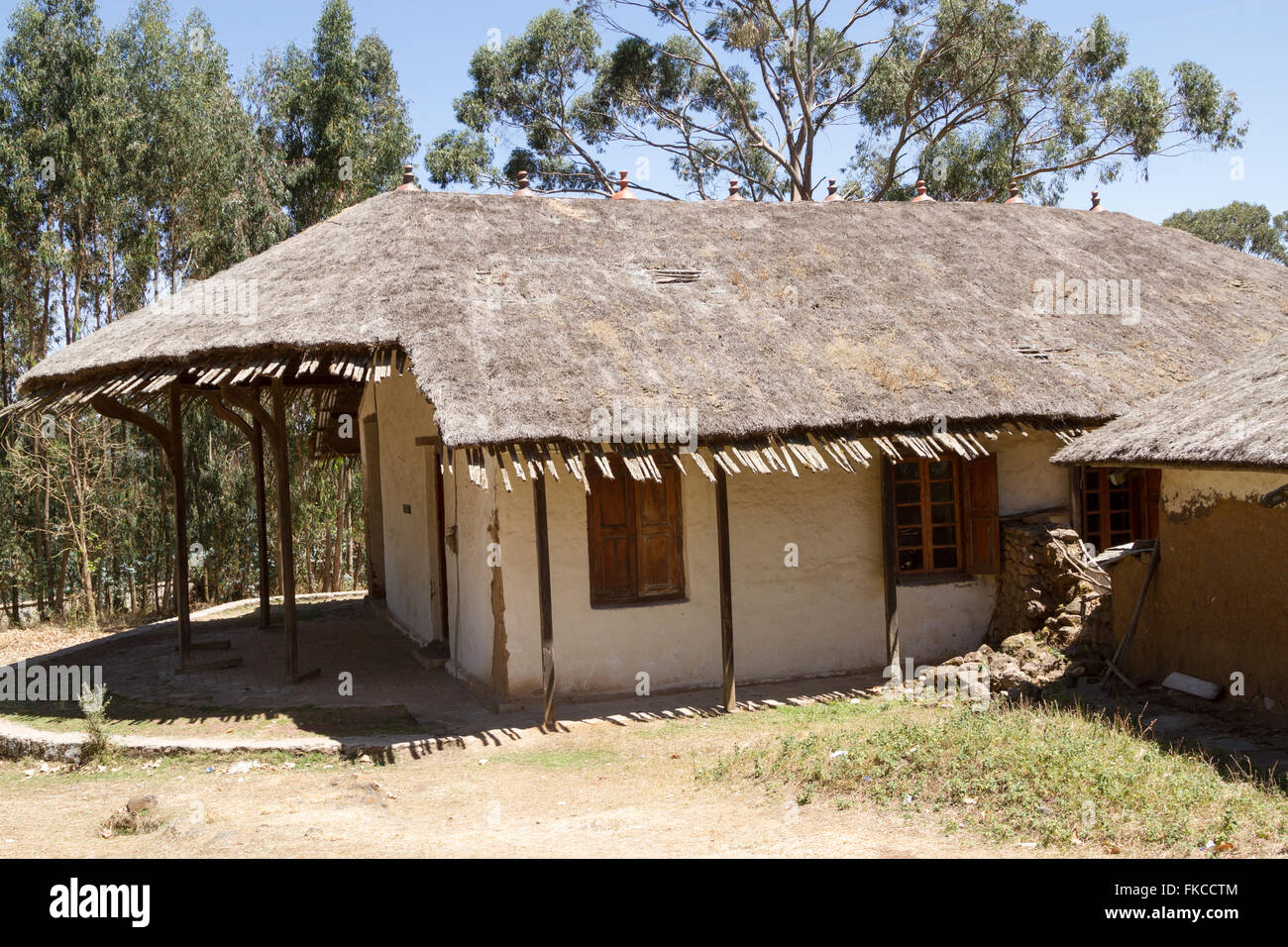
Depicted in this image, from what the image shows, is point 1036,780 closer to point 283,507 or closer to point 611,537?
point 611,537

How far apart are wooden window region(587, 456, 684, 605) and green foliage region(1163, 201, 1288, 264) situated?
35.3m

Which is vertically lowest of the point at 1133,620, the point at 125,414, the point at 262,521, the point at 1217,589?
the point at 1133,620

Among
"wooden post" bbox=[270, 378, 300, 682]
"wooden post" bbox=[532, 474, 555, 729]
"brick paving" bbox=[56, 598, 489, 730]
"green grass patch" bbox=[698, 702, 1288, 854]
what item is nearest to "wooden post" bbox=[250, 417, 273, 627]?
"brick paving" bbox=[56, 598, 489, 730]

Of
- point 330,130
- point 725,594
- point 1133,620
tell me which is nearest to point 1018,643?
point 1133,620

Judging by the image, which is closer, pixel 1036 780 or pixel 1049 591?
pixel 1036 780

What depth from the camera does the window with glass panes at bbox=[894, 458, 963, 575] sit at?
10.4 m

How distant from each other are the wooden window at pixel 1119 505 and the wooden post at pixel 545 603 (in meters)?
6.00

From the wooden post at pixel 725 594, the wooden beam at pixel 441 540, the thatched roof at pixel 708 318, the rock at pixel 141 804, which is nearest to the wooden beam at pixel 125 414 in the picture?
the thatched roof at pixel 708 318

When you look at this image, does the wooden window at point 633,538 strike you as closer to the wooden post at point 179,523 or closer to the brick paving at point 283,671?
the brick paving at point 283,671

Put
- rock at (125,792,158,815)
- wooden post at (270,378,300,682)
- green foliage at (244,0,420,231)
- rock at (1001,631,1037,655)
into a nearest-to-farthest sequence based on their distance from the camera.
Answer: rock at (125,792,158,815), wooden post at (270,378,300,682), rock at (1001,631,1037,655), green foliage at (244,0,420,231)

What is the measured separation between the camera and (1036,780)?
19.2 ft

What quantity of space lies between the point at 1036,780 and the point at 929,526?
478 centimetres

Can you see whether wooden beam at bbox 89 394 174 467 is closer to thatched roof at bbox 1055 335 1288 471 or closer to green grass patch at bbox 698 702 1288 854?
green grass patch at bbox 698 702 1288 854
